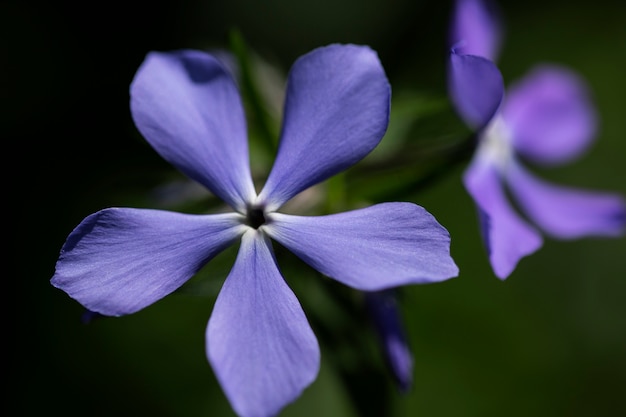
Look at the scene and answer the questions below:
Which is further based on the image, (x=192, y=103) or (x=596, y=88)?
(x=596, y=88)

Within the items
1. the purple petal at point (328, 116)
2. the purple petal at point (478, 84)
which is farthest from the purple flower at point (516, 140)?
the purple petal at point (328, 116)

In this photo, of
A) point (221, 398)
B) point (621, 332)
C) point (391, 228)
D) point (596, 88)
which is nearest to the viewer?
point (391, 228)

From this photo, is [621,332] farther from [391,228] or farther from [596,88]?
[391,228]

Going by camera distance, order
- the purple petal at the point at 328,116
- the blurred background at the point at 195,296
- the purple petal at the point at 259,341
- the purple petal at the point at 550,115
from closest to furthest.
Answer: the purple petal at the point at 259,341 → the purple petal at the point at 328,116 → the purple petal at the point at 550,115 → the blurred background at the point at 195,296

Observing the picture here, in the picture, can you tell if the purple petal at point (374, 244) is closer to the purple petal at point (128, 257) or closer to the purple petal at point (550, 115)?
the purple petal at point (128, 257)

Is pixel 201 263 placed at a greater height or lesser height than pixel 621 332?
greater

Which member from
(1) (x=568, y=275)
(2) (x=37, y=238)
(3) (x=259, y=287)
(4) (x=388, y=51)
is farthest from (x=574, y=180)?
(3) (x=259, y=287)

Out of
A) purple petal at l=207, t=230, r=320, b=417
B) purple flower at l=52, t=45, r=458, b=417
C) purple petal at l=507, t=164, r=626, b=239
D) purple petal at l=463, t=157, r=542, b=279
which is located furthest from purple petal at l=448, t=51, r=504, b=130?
purple petal at l=207, t=230, r=320, b=417
